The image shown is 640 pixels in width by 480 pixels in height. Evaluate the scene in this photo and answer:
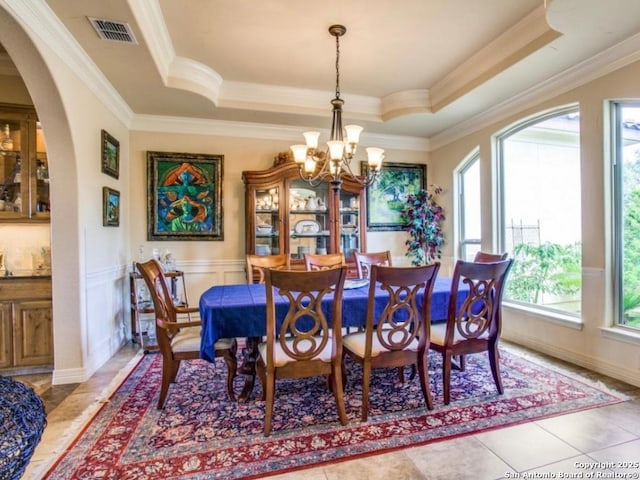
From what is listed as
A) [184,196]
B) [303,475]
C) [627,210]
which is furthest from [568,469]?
[184,196]

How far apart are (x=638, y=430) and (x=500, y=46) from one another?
2.97m

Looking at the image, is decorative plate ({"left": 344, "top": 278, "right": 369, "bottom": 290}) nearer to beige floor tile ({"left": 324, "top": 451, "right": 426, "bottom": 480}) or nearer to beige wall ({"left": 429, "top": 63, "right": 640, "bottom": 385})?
beige floor tile ({"left": 324, "top": 451, "right": 426, "bottom": 480})

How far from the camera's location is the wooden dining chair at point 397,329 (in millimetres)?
2100

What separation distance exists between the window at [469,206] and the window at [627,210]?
162cm

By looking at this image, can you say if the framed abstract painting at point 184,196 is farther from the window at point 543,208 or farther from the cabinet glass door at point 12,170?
the window at point 543,208

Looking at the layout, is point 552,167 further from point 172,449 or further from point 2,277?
point 2,277

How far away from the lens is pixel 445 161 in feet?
16.1

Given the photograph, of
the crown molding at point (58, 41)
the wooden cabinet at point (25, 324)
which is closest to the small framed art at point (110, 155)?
the crown molding at point (58, 41)

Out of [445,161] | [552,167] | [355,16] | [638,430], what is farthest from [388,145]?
[638,430]

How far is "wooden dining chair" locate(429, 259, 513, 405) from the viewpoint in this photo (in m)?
2.31

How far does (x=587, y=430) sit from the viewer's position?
2.03 m

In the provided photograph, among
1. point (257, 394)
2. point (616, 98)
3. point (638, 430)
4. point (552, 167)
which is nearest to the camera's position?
point (638, 430)

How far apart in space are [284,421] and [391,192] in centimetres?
359

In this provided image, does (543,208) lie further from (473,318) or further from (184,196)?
(184,196)
